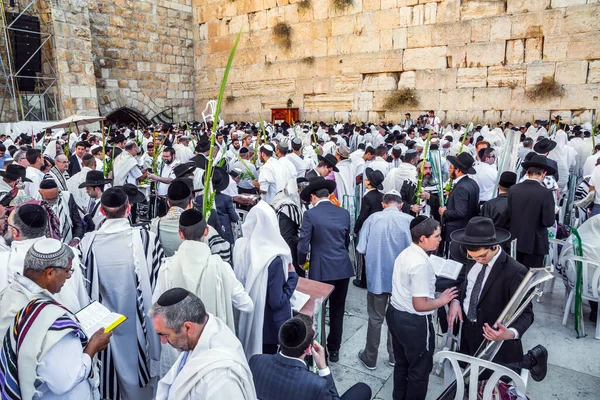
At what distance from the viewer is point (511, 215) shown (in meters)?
4.53

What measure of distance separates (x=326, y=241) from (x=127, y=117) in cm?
1919

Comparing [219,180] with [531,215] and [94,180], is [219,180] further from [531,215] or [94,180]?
[531,215]

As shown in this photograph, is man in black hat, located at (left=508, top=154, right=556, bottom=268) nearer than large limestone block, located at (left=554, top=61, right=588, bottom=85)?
Yes

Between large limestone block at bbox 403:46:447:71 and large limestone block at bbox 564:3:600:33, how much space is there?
3.72 m

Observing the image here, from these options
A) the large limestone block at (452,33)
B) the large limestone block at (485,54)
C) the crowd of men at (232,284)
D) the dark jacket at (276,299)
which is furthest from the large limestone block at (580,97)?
the dark jacket at (276,299)

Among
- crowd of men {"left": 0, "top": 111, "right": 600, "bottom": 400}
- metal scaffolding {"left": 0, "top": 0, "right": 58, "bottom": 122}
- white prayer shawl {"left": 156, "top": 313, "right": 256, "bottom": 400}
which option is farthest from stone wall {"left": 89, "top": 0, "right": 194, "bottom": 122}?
white prayer shawl {"left": 156, "top": 313, "right": 256, "bottom": 400}

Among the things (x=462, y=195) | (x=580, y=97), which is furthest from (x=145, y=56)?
(x=462, y=195)

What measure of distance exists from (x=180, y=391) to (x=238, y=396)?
0.25 metres

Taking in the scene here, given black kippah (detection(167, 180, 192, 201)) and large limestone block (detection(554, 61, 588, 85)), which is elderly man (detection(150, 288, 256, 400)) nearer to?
black kippah (detection(167, 180, 192, 201))

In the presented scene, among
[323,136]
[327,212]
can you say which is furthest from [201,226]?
[323,136]

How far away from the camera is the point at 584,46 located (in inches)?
484

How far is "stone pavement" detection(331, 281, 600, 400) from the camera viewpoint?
136 inches

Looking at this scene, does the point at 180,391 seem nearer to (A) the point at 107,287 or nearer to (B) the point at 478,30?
(A) the point at 107,287

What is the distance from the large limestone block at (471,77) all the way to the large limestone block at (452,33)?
3.23 ft
